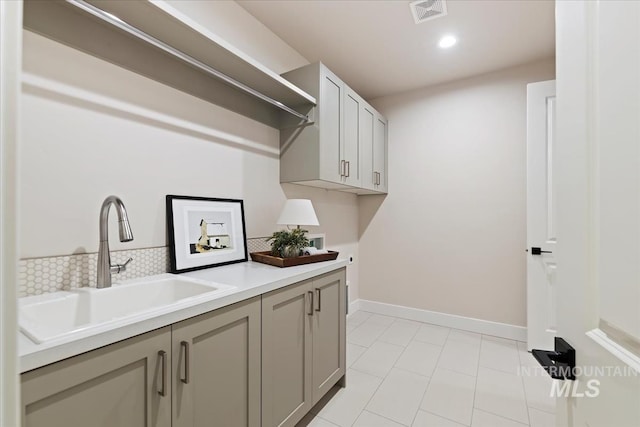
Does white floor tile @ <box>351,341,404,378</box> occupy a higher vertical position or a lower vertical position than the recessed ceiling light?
lower

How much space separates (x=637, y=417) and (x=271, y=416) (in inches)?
54.7

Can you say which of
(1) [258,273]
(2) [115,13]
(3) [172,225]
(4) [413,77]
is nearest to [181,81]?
(2) [115,13]

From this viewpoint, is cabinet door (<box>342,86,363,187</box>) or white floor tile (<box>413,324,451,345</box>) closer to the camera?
cabinet door (<box>342,86,363,187</box>)

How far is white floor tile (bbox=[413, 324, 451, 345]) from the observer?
283 cm

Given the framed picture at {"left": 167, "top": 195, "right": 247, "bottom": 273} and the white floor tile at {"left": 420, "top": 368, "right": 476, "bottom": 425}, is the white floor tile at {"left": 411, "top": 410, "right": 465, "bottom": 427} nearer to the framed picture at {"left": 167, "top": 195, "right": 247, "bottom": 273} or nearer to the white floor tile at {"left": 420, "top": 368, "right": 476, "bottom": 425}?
the white floor tile at {"left": 420, "top": 368, "right": 476, "bottom": 425}

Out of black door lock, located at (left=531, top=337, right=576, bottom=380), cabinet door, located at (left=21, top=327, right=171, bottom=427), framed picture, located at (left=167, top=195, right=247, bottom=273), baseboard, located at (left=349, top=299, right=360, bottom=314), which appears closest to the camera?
black door lock, located at (left=531, top=337, right=576, bottom=380)

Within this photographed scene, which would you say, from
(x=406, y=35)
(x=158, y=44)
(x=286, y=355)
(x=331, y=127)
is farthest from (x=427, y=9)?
(x=286, y=355)

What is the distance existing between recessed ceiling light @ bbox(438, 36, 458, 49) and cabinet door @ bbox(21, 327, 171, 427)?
2.85m

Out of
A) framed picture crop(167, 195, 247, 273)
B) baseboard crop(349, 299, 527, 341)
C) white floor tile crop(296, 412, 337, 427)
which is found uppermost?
framed picture crop(167, 195, 247, 273)

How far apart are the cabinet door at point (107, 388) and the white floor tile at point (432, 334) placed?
2.50 m

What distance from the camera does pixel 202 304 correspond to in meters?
1.07

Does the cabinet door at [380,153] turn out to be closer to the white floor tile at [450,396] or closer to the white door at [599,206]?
the white floor tile at [450,396]

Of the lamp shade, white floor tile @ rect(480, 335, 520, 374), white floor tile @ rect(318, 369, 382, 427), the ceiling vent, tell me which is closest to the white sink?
the lamp shade

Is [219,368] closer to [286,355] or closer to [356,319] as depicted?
[286,355]
